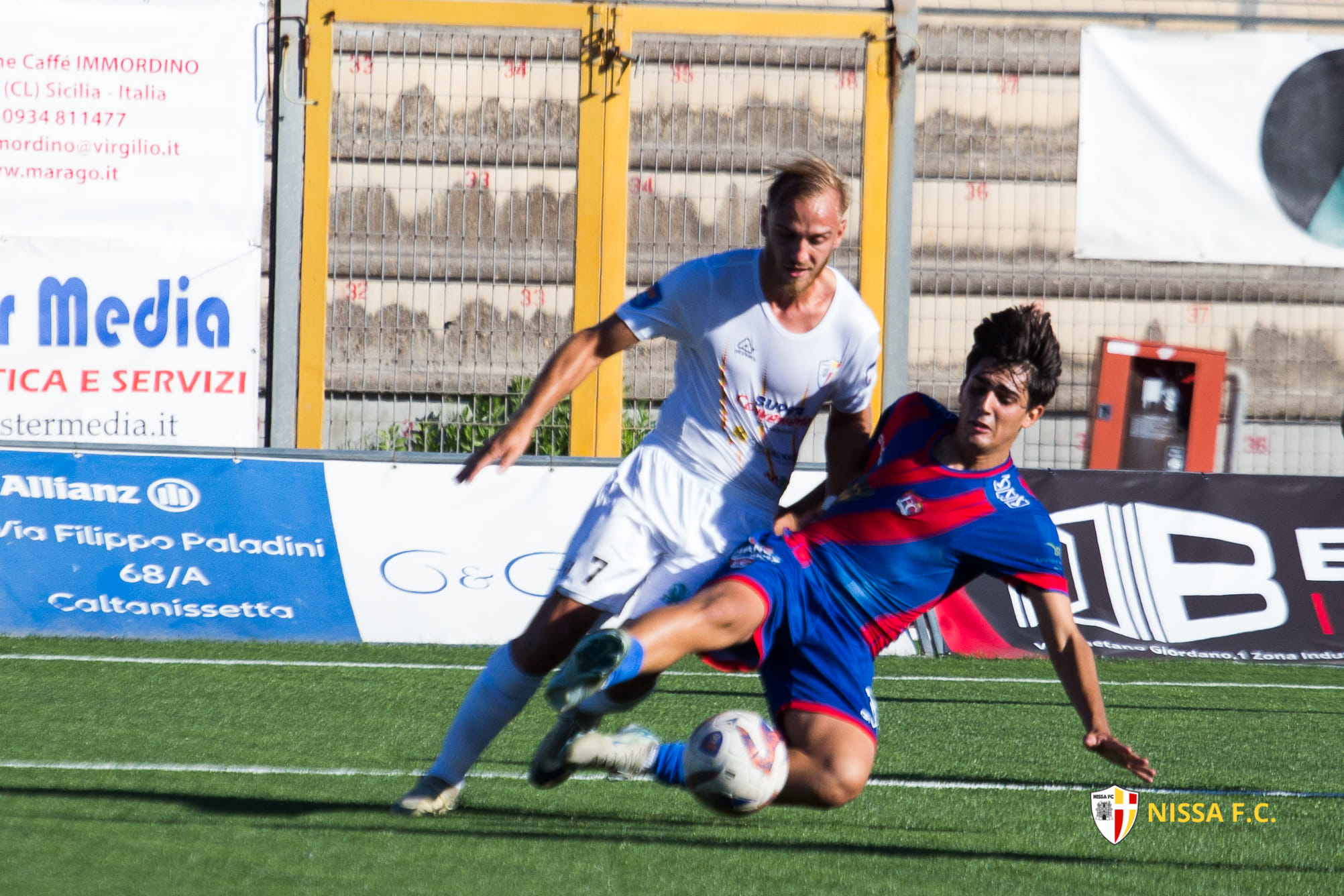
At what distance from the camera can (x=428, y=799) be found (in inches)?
164

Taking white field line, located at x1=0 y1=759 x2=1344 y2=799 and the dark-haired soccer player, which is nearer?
the dark-haired soccer player

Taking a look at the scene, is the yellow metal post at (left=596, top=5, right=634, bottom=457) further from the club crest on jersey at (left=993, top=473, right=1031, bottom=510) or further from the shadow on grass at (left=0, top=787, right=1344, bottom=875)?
the club crest on jersey at (left=993, top=473, right=1031, bottom=510)

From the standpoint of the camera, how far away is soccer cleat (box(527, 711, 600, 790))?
3637mm

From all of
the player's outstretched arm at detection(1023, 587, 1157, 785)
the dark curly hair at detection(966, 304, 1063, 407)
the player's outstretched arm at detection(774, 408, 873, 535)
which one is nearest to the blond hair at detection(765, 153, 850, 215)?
the dark curly hair at detection(966, 304, 1063, 407)

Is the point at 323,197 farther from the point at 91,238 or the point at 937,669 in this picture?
the point at 937,669

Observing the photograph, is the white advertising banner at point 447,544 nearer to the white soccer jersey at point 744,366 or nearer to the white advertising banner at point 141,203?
the white advertising banner at point 141,203

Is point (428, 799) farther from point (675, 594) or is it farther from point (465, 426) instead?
point (465, 426)

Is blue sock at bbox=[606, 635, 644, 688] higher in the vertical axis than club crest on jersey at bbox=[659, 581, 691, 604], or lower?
lower

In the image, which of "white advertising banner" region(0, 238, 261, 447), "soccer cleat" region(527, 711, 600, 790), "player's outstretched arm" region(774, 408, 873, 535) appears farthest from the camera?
"white advertising banner" region(0, 238, 261, 447)

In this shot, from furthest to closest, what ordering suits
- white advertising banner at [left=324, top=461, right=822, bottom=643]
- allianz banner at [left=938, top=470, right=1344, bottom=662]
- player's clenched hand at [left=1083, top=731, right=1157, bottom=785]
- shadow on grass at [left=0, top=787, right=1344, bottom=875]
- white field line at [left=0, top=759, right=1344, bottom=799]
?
allianz banner at [left=938, top=470, right=1344, bottom=662] → white advertising banner at [left=324, top=461, right=822, bottom=643] → white field line at [left=0, top=759, right=1344, bottom=799] → shadow on grass at [left=0, top=787, right=1344, bottom=875] → player's clenched hand at [left=1083, top=731, right=1157, bottom=785]

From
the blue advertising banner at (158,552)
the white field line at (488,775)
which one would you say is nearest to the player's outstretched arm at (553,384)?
the white field line at (488,775)

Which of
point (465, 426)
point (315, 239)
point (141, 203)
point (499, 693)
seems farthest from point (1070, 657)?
point (141, 203)

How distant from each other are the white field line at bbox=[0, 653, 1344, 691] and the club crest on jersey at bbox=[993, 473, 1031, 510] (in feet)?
10.4

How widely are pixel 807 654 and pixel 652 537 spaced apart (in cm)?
54
